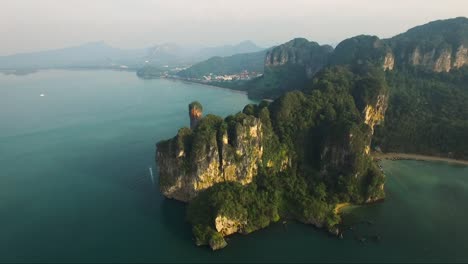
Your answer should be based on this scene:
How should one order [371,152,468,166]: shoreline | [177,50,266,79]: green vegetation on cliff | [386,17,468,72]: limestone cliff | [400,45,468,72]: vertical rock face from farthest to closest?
1. [177,50,266,79]: green vegetation on cliff
2. [386,17,468,72]: limestone cliff
3. [400,45,468,72]: vertical rock face
4. [371,152,468,166]: shoreline

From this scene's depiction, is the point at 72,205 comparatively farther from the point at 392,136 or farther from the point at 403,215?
the point at 392,136

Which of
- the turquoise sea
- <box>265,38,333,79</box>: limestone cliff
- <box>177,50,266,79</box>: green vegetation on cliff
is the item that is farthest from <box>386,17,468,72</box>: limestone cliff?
<box>177,50,266,79</box>: green vegetation on cliff

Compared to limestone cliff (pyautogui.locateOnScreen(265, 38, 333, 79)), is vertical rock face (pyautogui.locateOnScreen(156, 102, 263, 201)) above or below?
below

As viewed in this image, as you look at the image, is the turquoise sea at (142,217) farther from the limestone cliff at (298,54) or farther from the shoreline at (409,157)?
the limestone cliff at (298,54)

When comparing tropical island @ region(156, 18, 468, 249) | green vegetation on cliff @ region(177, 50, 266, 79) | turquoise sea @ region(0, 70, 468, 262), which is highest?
green vegetation on cliff @ region(177, 50, 266, 79)

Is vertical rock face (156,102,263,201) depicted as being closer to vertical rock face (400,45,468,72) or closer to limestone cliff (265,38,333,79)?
vertical rock face (400,45,468,72)

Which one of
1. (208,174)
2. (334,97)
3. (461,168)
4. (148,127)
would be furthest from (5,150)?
(461,168)
